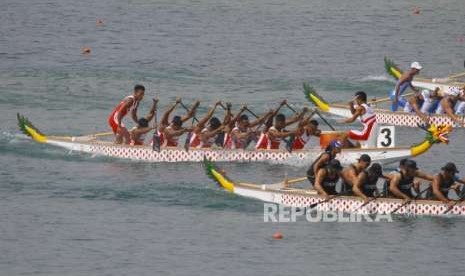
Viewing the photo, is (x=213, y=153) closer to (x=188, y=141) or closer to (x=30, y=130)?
(x=188, y=141)

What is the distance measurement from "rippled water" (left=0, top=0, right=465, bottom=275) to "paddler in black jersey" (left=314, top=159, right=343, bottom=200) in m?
0.94

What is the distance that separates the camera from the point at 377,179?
40.8 meters

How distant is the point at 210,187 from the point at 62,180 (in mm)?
4123

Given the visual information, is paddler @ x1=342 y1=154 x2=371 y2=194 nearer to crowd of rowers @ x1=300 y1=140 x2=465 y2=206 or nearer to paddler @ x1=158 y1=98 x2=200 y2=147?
crowd of rowers @ x1=300 y1=140 x2=465 y2=206

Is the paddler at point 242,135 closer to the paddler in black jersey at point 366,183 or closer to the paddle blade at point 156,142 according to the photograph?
the paddle blade at point 156,142

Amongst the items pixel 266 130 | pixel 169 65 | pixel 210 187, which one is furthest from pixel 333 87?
pixel 210 187

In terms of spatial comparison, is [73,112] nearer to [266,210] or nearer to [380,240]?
[266,210]

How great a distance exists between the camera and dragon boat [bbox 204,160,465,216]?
40.2 m

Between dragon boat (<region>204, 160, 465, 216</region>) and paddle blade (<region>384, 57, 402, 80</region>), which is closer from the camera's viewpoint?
dragon boat (<region>204, 160, 465, 216</region>)

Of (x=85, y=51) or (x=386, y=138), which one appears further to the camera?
(x=85, y=51)

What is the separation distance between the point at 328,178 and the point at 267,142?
6.90 meters

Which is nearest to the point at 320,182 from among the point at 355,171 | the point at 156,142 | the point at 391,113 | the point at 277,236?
the point at 355,171

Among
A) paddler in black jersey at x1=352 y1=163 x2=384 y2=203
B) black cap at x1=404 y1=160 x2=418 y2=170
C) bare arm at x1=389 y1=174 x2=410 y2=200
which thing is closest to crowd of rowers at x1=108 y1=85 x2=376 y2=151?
paddler in black jersey at x1=352 y1=163 x2=384 y2=203

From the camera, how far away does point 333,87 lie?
60625 mm
